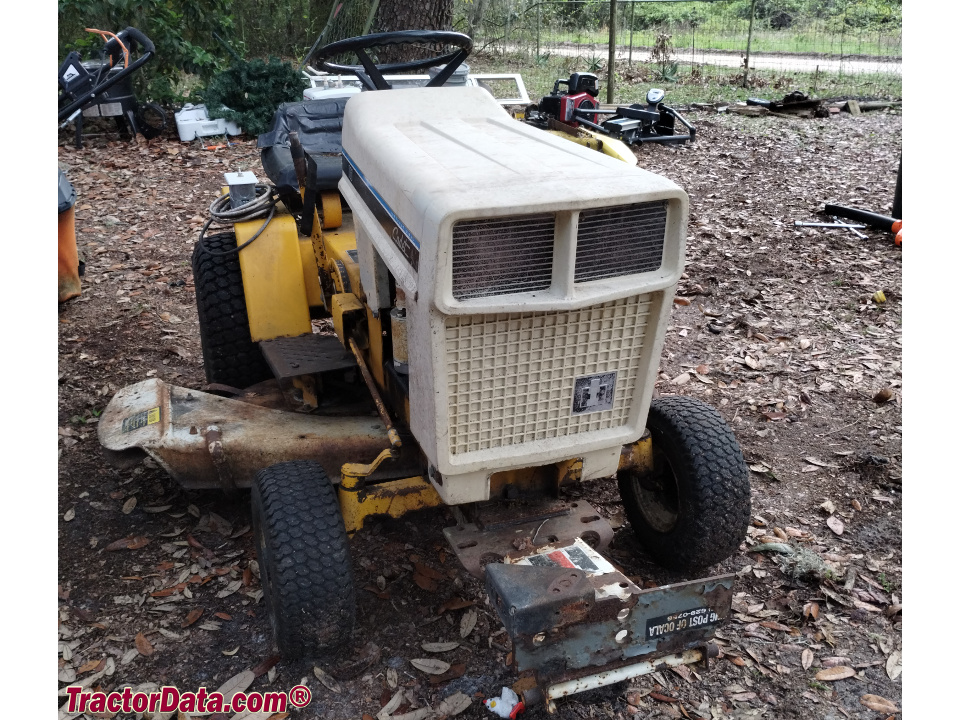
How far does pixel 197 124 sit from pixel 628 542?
7408 millimetres

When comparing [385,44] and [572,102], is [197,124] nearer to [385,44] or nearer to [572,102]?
[572,102]

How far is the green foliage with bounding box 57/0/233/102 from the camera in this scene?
8.91 m

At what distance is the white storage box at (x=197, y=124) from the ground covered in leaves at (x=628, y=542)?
3.01m

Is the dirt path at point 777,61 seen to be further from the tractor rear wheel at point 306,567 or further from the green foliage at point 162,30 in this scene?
the tractor rear wheel at point 306,567

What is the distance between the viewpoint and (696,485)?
2742mm

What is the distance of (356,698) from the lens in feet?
8.38

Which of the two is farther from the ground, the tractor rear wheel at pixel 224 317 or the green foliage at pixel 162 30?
the green foliage at pixel 162 30

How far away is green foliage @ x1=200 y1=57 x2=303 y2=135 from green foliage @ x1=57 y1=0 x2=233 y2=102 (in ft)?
2.62

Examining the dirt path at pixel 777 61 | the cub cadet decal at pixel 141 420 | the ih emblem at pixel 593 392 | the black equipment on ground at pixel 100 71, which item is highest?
the dirt path at pixel 777 61

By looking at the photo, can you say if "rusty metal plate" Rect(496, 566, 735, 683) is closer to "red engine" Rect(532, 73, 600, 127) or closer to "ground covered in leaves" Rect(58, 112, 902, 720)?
"ground covered in leaves" Rect(58, 112, 902, 720)

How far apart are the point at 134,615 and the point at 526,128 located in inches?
84.3

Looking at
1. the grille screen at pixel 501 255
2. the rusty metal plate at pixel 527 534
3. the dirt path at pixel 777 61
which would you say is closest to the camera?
the grille screen at pixel 501 255

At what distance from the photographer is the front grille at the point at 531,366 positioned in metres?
2.18

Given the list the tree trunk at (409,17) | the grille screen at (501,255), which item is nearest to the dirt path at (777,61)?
the tree trunk at (409,17)
